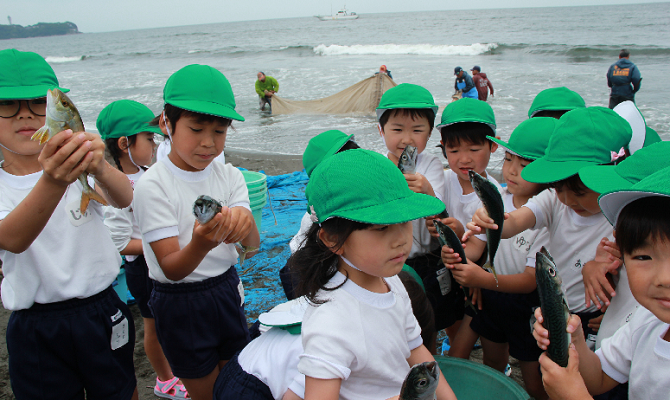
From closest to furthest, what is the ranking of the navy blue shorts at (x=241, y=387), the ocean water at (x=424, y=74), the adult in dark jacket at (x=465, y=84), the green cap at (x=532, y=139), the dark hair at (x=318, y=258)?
the dark hair at (x=318, y=258) < the navy blue shorts at (x=241, y=387) < the green cap at (x=532, y=139) < the ocean water at (x=424, y=74) < the adult in dark jacket at (x=465, y=84)

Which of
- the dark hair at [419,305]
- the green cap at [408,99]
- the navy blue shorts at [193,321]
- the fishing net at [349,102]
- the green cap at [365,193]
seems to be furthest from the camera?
the fishing net at [349,102]

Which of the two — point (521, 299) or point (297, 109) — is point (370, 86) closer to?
point (297, 109)

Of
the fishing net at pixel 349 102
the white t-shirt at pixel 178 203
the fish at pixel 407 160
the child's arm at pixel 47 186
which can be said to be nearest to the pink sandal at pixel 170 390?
the white t-shirt at pixel 178 203

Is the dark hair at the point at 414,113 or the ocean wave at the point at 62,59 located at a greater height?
the dark hair at the point at 414,113

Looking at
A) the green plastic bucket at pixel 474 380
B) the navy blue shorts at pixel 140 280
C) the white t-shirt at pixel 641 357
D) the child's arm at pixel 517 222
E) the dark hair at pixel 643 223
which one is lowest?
the navy blue shorts at pixel 140 280

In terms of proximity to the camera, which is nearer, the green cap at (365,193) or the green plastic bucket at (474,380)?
the green cap at (365,193)

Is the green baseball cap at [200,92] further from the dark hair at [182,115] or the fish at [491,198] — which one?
the fish at [491,198]

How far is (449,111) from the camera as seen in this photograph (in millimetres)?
2965

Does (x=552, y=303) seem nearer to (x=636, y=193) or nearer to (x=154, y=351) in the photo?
(x=636, y=193)

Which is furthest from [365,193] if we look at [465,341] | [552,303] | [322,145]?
[465,341]

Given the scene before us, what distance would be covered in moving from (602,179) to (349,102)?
13.6 m

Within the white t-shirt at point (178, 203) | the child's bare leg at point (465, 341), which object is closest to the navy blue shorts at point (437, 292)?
the child's bare leg at point (465, 341)

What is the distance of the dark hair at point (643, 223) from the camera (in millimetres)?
1247

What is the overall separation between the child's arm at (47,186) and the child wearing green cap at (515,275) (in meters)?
1.88
